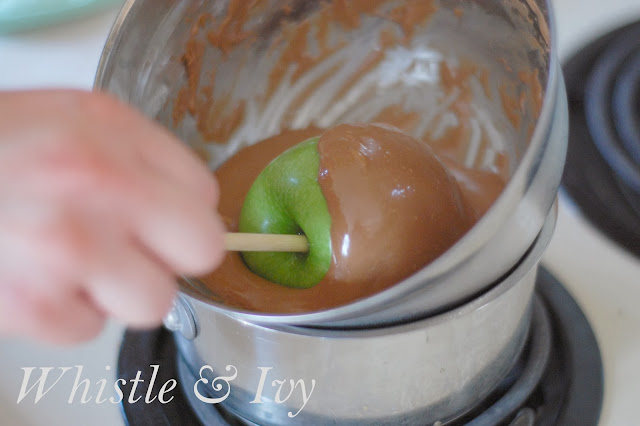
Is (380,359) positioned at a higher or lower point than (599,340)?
higher

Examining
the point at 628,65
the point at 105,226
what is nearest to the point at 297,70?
the point at 628,65

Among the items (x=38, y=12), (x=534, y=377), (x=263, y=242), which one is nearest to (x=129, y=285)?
(x=263, y=242)

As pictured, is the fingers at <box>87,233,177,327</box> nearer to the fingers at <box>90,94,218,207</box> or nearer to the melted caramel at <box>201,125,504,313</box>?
the fingers at <box>90,94,218,207</box>

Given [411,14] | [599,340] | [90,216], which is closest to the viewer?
[90,216]

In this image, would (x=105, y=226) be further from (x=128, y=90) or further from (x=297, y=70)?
(x=297, y=70)

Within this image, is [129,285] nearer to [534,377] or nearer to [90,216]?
[90,216]

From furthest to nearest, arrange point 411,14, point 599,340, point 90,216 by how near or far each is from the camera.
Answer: point 411,14 < point 599,340 < point 90,216
